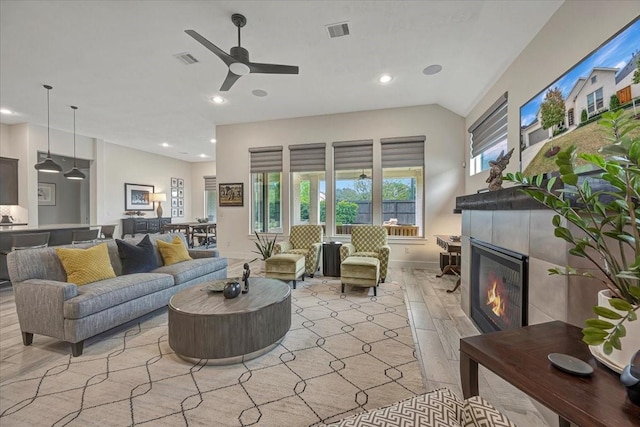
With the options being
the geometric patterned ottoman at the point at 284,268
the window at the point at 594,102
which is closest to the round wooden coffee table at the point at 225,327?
the geometric patterned ottoman at the point at 284,268

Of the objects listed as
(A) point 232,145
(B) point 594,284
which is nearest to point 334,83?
(A) point 232,145

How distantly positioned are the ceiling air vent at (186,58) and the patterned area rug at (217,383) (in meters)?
3.32

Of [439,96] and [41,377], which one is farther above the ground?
[439,96]

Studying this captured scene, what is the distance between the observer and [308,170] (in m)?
5.77

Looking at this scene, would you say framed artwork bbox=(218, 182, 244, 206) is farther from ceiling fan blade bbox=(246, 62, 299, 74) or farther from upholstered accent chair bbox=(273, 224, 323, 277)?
ceiling fan blade bbox=(246, 62, 299, 74)

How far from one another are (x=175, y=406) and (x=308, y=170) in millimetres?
4718

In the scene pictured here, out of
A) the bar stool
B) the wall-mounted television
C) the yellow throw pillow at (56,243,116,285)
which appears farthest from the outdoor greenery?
the bar stool

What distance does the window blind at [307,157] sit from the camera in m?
5.68

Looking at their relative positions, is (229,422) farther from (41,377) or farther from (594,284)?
(594,284)

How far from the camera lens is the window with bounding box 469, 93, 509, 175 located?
345cm

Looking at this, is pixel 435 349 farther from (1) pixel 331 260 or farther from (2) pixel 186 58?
(2) pixel 186 58

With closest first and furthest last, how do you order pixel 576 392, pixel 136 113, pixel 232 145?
pixel 576 392
pixel 136 113
pixel 232 145

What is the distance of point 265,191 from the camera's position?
636 centimetres

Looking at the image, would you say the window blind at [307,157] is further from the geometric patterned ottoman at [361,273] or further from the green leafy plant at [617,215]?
the green leafy plant at [617,215]
